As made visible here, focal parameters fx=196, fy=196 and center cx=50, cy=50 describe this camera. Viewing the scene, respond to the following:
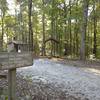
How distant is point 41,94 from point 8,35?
2943 centimetres

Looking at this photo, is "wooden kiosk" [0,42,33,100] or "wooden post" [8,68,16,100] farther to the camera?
"wooden post" [8,68,16,100]

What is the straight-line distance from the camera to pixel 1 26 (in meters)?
30.9

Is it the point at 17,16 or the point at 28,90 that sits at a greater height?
the point at 17,16

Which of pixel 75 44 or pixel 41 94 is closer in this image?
pixel 41 94

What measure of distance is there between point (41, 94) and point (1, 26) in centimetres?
2739

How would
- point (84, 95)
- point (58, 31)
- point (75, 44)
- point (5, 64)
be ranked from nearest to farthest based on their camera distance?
1. point (5, 64)
2. point (84, 95)
3. point (58, 31)
4. point (75, 44)

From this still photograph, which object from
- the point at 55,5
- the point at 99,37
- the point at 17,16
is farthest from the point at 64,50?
the point at 17,16

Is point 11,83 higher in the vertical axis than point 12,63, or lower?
lower

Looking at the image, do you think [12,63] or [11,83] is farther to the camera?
[11,83]

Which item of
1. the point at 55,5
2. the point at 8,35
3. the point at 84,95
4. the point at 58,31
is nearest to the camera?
the point at 84,95

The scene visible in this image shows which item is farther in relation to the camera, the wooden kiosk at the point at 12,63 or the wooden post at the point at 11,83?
the wooden post at the point at 11,83

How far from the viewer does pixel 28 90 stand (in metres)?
5.12

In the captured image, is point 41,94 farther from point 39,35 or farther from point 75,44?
point 39,35

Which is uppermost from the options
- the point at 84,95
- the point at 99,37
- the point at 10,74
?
the point at 99,37
